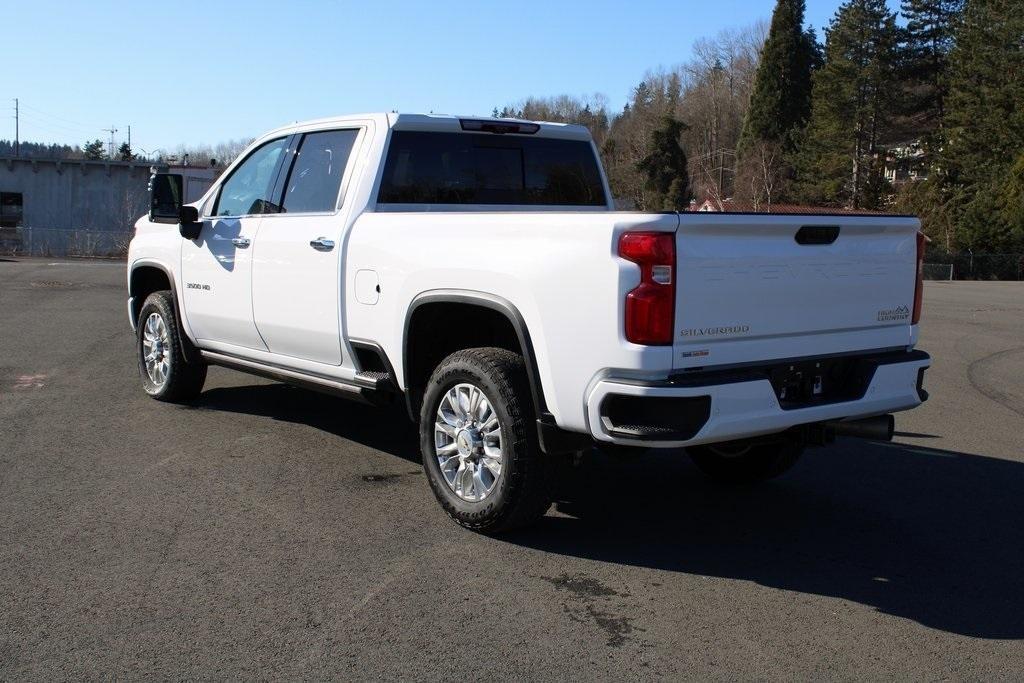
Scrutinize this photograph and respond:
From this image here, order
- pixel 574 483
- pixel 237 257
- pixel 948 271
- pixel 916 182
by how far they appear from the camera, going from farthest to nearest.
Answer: pixel 916 182 → pixel 948 271 → pixel 237 257 → pixel 574 483

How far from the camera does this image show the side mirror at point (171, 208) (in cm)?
771

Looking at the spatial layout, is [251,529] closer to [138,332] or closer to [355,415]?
[355,415]

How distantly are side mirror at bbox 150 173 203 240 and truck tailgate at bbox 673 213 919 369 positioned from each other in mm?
4443

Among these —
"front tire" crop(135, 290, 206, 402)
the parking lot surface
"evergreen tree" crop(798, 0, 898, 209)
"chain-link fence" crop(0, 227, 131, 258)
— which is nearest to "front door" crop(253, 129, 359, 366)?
the parking lot surface

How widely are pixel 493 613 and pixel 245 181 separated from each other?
Result: 434 centimetres

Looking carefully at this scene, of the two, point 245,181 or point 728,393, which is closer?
point 728,393

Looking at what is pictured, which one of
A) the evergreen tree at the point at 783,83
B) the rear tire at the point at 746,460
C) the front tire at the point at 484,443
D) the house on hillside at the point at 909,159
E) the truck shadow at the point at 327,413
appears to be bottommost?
the truck shadow at the point at 327,413

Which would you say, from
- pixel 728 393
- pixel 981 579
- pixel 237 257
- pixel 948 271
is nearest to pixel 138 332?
pixel 237 257

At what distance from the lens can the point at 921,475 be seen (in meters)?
6.78

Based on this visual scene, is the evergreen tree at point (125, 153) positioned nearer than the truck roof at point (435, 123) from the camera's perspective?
No

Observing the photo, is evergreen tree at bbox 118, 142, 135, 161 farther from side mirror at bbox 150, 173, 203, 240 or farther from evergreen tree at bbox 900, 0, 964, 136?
side mirror at bbox 150, 173, 203, 240

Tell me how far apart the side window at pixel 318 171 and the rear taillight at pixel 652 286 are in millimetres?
2572

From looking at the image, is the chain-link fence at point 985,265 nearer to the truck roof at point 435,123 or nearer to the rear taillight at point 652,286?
the truck roof at point 435,123

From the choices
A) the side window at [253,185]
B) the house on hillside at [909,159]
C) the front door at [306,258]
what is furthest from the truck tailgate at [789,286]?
the house on hillside at [909,159]
